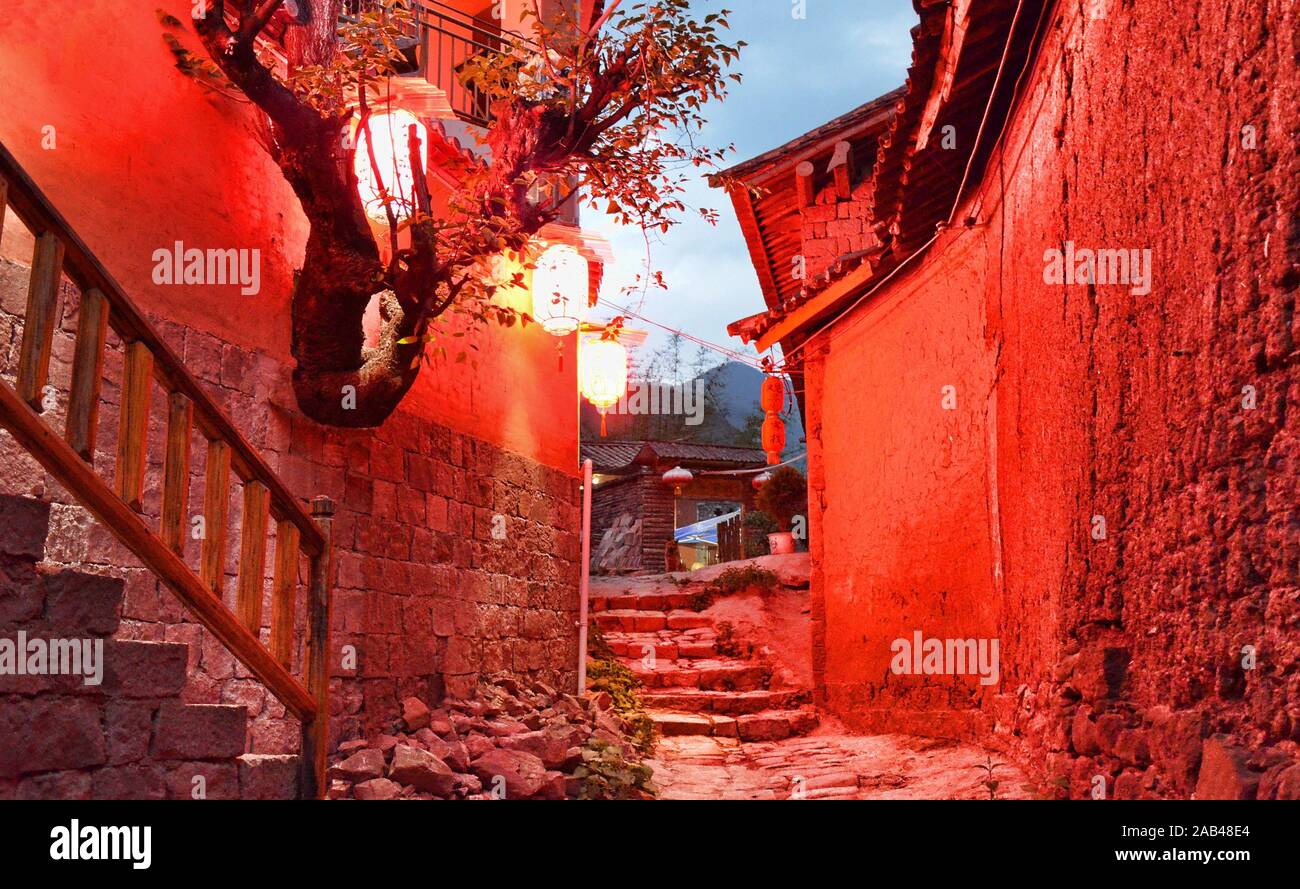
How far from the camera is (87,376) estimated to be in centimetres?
352

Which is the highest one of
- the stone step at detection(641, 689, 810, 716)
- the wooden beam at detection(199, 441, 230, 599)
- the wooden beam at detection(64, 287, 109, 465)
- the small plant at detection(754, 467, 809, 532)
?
the small plant at detection(754, 467, 809, 532)

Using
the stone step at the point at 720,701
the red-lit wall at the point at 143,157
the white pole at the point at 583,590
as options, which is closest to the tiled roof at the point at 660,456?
the white pole at the point at 583,590

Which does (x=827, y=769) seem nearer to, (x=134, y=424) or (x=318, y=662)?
(x=318, y=662)

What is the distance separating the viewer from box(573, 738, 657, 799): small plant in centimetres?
655

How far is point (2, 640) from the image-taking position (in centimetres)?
327

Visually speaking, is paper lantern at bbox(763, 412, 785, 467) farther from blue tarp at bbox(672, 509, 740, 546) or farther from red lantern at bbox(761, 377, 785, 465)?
blue tarp at bbox(672, 509, 740, 546)

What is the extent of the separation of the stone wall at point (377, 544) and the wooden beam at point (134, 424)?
331mm

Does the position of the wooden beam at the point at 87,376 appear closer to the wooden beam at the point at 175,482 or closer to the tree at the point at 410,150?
the wooden beam at the point at 175,482

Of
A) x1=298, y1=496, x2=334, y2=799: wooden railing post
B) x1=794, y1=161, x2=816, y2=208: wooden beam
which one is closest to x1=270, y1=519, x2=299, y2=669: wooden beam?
x1=298, y1=496, x2=334, y2=799: wooden railing post

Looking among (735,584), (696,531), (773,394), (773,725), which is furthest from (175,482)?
(696,531)

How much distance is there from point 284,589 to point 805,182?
911cm

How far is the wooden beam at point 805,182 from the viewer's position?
1208 centimetres

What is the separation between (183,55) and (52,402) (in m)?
2.12

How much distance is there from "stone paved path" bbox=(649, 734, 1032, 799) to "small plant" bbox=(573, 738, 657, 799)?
153 millimetres
